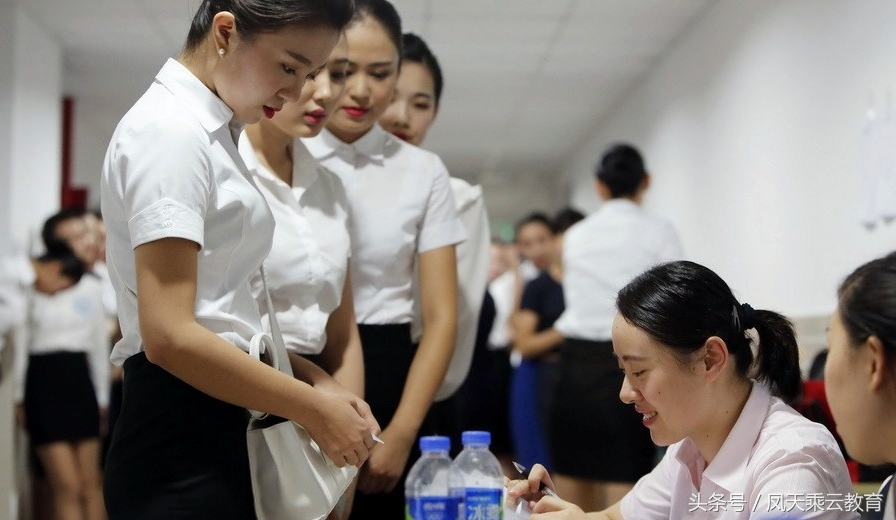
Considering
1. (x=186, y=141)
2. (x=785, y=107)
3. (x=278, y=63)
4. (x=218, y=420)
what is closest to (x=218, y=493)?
(x=218, y=420)

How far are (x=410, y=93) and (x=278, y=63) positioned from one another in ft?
3.39

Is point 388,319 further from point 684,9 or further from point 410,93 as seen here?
point 684,9

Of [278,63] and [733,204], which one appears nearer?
[278,63]

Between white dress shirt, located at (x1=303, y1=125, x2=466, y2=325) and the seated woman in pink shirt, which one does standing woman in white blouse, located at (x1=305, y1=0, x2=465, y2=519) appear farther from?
the seated woman in pink shirt

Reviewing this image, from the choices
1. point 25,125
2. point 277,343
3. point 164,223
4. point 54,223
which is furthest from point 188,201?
point 25,125

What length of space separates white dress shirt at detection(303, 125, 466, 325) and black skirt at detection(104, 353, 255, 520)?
655 mm

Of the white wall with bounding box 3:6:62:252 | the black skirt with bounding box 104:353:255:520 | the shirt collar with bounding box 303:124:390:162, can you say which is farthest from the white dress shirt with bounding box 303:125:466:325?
the white wall with bounding box 3:6:62:252

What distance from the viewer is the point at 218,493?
49.9 inches

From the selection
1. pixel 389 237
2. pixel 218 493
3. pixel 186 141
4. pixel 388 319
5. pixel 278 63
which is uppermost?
pixel 278 63

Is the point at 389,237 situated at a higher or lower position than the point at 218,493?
higher

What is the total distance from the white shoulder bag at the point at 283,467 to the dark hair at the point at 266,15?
1.28 feet

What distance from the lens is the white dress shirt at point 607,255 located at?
11.6ft

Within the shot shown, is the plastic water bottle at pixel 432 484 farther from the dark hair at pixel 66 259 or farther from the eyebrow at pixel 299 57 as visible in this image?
the dark hair at pixel 66 259

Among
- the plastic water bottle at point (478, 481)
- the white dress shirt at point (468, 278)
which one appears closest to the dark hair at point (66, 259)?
the white dress shirt at point (468, 278)
